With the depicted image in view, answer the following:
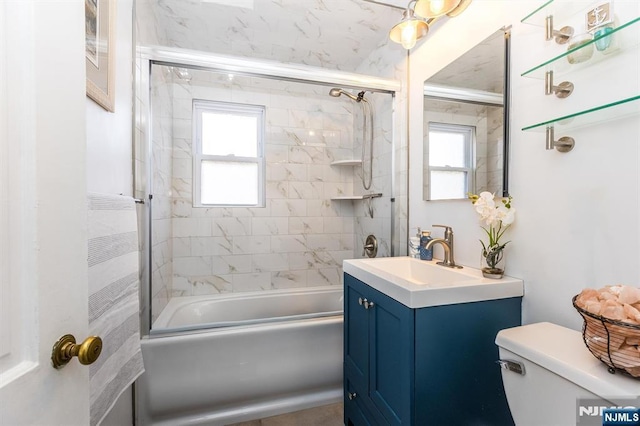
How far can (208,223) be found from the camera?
97.1 inches

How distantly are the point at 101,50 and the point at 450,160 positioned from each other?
171 centimetres

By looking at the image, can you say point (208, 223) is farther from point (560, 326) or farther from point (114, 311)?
point (560, 326)

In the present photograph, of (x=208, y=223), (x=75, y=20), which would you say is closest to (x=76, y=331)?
(x=75, y=20)

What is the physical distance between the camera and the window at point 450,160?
1.42m

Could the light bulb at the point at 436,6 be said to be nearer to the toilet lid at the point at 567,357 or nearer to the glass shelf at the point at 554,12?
the glass shelf at the point at 554,12

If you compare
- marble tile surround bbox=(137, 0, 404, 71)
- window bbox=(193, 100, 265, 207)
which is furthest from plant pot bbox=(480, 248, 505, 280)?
window bbox=(193, 100, 265, 207)

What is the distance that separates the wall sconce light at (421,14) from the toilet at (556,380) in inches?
55.5

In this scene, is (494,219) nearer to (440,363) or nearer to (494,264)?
(494,264)

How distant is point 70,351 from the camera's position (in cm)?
50

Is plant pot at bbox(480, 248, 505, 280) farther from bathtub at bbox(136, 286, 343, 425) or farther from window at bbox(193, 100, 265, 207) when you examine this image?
window at bbox(193, 100, 265, 207)

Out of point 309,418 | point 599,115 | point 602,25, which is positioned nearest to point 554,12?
point 602,25

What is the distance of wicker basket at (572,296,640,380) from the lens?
57cm

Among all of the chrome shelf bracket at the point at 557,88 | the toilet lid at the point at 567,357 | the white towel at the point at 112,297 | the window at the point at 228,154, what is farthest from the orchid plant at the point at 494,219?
the window at the point at 228,154

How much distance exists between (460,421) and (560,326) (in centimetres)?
49
